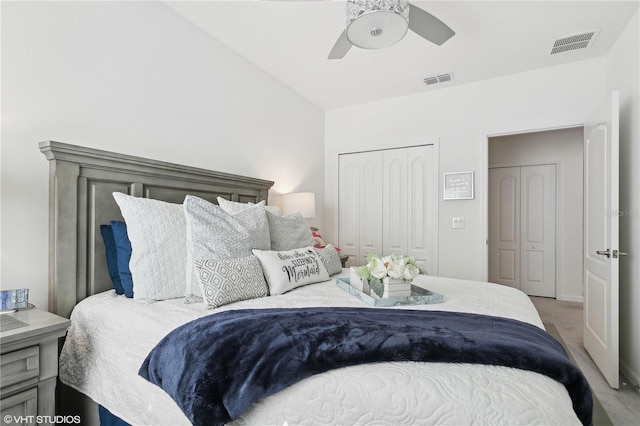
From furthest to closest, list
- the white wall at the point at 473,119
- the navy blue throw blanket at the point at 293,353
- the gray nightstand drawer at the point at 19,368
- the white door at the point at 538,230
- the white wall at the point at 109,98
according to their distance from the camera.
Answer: the white door at the point at 538,230 → the white wall at the point at 473,119 → the white wall at the point at 109,98 → the gray nightstand drawer at the point at 19,368 → the navy blue throw blanket at the point at 293,353

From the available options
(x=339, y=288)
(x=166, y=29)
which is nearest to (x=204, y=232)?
(x=339, y=288)

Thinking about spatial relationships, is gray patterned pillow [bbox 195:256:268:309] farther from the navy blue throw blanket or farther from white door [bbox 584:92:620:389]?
white door [bbox 584:92:620:389]

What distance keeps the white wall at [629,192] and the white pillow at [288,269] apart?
2.29m

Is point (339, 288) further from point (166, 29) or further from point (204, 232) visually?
point (166, 29)

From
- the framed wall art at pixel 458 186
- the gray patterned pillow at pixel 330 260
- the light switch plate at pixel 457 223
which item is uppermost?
the framed wall art at pixel 458 186

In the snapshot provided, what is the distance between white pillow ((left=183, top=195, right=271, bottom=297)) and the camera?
64.3 inches

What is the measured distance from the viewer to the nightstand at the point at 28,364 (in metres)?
1.12

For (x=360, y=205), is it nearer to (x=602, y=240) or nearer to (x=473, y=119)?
(x=473, y=119)

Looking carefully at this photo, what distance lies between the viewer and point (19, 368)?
1.16 meters

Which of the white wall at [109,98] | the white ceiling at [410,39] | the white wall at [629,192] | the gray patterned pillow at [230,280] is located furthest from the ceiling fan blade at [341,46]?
the white wall at [629,192]

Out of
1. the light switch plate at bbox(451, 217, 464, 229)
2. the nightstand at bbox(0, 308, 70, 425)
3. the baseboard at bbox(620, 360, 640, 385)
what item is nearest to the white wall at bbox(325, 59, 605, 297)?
the light switch plate at bbox(451, 217, 464, 229)

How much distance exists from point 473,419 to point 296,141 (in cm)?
326

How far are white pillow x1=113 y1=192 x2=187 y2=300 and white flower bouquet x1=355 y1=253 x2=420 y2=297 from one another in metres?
0.97

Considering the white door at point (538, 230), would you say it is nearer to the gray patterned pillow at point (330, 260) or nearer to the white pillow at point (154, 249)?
the gray patterned pillow at point (330, 260)
